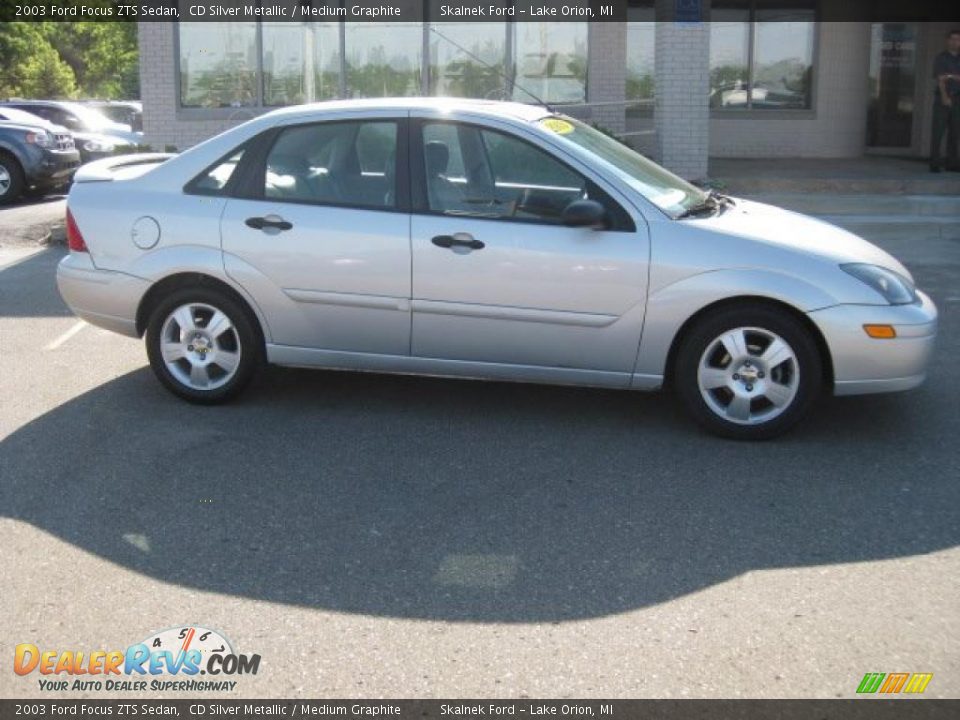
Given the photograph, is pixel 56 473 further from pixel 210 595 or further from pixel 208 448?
pixel 210 595

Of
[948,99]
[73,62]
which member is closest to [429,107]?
[948,99]

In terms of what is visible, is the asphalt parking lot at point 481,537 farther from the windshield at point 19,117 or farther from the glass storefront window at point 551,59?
the windshield at point 19,117

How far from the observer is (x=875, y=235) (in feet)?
41.1

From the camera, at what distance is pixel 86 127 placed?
21.4 meters

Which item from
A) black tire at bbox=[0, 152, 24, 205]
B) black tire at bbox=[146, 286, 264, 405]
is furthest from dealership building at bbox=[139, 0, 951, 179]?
black tire at bbox=[146, 286, 264, 405]

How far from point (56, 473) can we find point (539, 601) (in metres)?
2.57

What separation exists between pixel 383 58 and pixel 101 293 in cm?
1064

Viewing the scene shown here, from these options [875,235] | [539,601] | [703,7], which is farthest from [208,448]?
[703,7]

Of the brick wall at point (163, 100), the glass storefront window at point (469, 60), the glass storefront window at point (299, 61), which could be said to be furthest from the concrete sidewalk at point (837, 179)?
the brick wall at point (163, 100)

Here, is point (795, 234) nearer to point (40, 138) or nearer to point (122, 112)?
point (40, 138)

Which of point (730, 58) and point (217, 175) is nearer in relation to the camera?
point (217, 175)

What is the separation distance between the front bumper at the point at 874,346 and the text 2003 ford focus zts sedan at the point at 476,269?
1cm

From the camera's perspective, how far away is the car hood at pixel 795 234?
593 cm

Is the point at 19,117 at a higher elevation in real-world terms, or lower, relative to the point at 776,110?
lower
